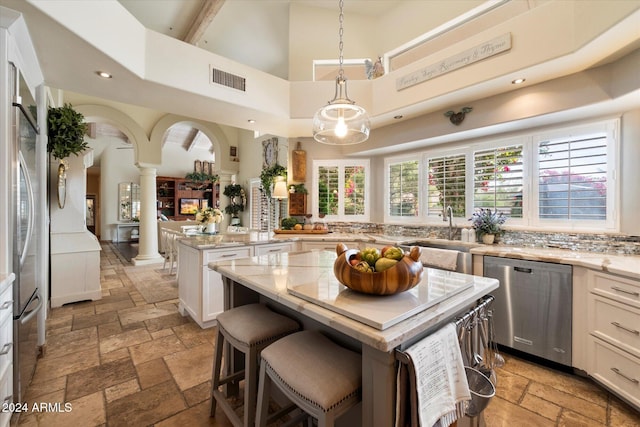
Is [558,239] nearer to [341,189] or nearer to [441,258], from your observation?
[441,258]

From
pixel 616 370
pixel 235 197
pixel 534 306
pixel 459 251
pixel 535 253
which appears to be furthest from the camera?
pixel 235 197

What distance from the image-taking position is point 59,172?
340 centimetres

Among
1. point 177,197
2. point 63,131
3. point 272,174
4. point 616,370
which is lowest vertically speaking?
point 616,370

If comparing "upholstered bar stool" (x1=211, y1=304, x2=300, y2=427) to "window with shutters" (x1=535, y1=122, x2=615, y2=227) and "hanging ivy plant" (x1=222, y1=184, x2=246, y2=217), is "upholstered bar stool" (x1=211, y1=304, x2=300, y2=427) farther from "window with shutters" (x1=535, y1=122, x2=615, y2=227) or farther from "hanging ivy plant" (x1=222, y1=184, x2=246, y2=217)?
"hanging ivy plant" (x1=222, y1=184, x2=246, y2=217)

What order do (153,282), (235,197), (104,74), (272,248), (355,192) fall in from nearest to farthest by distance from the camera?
(104,74)
(272,248)
(355,192)
(153,282)
(235,197)

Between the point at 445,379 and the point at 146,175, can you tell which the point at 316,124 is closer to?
the point at 445,379

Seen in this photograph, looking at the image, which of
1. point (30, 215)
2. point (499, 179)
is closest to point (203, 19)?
point (30, 215)

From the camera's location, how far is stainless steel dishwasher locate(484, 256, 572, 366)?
2.20m

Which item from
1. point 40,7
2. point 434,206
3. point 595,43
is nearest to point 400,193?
point 434,206

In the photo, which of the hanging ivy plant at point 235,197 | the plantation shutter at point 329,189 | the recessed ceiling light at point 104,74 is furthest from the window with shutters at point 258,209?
the recessed ceiling light at point 104,74

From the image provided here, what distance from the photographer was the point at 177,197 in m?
11.9

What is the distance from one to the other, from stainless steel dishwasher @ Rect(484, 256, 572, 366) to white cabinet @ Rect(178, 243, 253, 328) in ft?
8.61

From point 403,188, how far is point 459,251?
1445 millimetres

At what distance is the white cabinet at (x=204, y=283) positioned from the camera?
296cm
